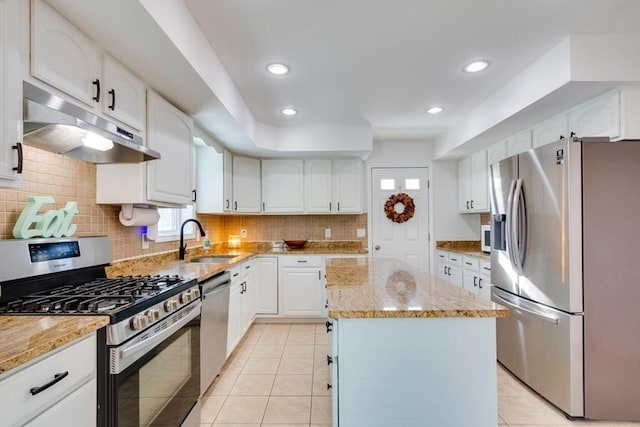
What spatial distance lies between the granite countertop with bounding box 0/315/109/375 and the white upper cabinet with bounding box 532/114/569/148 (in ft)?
10.4

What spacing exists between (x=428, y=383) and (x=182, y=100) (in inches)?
90.3

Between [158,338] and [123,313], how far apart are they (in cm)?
29

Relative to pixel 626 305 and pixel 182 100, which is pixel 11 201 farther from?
pixel 626 305

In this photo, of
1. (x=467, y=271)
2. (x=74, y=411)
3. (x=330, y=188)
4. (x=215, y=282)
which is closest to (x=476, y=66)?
(x=467, y=271)

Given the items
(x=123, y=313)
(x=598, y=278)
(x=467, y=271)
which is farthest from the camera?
(x=467, y=271)

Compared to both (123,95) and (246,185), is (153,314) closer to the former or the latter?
(123,95)

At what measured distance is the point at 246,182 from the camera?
13.8 ft

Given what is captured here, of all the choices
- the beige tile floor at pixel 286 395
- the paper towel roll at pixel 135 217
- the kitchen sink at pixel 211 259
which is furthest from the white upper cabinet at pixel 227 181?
the beige tile floor at pixel 286 395

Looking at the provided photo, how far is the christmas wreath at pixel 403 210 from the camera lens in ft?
15.0

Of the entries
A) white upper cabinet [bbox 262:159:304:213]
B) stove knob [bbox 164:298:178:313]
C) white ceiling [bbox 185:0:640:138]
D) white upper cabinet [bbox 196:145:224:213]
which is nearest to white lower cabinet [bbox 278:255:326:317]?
white upper cabinet [bbox 262:159:304:213]

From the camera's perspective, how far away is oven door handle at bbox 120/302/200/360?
1220mm

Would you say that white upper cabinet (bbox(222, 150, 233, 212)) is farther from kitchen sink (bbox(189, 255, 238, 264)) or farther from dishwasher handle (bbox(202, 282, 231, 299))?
dishwasher handle (bbox(202, 282, 231, 299))

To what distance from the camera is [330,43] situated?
6.88 ft

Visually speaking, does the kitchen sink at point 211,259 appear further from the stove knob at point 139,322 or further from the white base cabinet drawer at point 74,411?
the white base cabinet drawer at point 74,411
